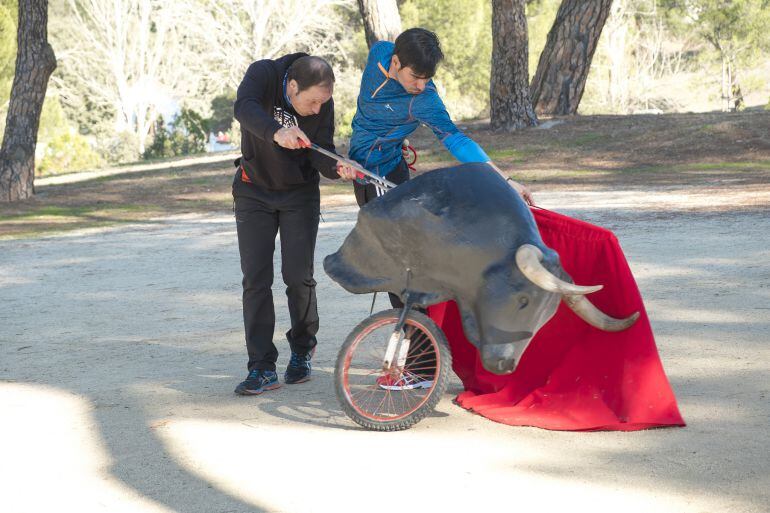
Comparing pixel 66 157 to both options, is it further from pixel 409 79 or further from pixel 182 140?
pixel 409 79

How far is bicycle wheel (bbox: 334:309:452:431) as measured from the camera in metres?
5.32

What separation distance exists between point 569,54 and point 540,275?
1994cm

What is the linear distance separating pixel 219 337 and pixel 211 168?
16.4 metres

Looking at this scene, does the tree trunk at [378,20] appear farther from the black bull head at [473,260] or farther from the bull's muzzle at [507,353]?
the bull's muzzle at [507,353]

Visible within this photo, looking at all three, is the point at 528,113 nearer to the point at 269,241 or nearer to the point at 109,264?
the point at 109,264

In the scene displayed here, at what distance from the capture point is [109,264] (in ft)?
39.8

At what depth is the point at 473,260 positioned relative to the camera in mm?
5000

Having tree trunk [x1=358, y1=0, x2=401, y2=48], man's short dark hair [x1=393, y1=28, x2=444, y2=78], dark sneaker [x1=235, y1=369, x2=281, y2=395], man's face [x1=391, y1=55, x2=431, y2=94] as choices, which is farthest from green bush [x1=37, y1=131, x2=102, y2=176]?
man's short dark hair [x1=393, y1=28, x2=444, y2=78]

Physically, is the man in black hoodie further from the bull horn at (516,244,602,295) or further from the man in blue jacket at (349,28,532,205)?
the bull horn at (516,244,602,295)

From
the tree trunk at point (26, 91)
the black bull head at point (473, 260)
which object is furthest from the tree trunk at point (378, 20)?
the black bull head at point (473, 260)

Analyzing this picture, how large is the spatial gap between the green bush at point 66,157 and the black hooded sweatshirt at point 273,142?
3113 centimetres

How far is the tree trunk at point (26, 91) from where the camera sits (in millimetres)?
19469

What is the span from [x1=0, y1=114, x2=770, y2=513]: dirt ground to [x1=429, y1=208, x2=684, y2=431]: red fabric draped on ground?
11cm

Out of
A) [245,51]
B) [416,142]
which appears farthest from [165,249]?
[245,51]
